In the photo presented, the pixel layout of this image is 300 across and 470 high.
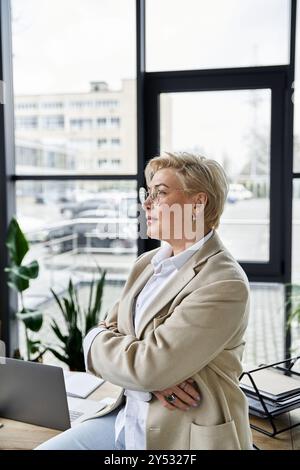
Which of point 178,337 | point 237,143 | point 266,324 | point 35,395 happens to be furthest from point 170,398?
point 237,143

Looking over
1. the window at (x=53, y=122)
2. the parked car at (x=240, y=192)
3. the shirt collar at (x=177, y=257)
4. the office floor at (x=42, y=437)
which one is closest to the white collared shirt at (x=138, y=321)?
the shirt collar at (x=177, y=257)

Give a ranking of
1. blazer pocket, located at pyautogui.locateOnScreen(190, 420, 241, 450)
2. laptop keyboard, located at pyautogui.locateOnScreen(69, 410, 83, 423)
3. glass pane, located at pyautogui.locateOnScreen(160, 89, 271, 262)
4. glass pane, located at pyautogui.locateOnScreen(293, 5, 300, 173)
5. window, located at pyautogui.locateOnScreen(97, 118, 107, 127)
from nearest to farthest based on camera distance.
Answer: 1. blazer pocket, located at pyautogui.locateOnScreen(190, 420, 241, 450)
2. laptop keyboard, located at pyautogui.locateOnScreen(69, 410, 83, 423)
3. glass pane, located at pyautogui.locateOnScreen(293, 5, 300, 173)
4. glass pane, located at pyautogui.locateOnScreen(160, 89, 271, 262)
5. window, located at pyautogui.locateOnScreen(97, 118, 107, 127)

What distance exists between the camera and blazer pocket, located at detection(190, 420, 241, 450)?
111 cm

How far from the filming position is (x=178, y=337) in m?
1.13

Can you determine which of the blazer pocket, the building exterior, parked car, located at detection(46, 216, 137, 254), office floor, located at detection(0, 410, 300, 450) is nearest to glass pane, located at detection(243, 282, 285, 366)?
parked car, located at detection(46, 216, 137, 254)

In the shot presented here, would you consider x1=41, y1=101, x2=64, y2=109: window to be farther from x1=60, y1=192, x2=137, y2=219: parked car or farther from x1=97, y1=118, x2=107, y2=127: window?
x1=60, y1=192, x2=137, y2=219: parked car

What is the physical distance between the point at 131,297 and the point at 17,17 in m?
2.48

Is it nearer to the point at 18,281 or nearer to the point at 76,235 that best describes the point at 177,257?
the point at 18,281

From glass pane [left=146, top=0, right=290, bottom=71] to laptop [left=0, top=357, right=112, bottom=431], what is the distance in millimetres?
2072

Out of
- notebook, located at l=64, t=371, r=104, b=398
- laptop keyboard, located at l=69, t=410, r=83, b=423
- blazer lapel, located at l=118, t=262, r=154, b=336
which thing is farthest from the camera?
notebook, located at l=64, t=371, r=104, b=398

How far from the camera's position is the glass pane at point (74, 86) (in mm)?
2973

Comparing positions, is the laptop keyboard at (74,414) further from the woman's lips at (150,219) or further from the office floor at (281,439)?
the woman's lips at (150,219)

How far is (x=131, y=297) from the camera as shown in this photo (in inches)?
53.6
